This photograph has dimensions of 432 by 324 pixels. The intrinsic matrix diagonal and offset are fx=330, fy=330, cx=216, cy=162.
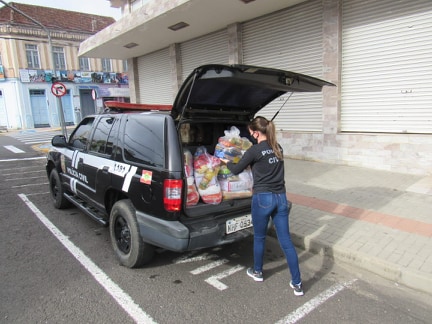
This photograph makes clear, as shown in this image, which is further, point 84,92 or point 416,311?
point 84,92

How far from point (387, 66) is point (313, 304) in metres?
6.47

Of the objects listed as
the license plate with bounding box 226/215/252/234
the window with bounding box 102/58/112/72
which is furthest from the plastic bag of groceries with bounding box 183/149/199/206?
the window with bounding box 102/58/112/72

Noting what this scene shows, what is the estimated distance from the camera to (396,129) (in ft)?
24.7

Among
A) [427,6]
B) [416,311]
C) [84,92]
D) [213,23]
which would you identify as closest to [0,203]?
[416,311]

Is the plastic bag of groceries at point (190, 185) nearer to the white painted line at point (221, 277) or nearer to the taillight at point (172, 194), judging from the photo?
the taillight at point (172, 194)

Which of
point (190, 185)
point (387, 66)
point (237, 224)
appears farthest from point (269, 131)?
point (387, 66)

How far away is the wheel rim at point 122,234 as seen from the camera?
12.1ft

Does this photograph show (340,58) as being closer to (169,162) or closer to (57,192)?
(169,162)

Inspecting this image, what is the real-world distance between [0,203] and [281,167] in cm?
588

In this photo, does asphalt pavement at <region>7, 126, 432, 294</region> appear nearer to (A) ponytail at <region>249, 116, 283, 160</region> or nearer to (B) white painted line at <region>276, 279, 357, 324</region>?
(B) white painted line at <region>276, 279, 357, 324</region>

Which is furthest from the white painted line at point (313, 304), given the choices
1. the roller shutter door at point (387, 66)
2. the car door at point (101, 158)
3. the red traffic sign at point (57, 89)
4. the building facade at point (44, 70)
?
the building facade at point (44, 70)

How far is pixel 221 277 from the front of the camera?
3510 mm

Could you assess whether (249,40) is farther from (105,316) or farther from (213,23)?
(105,316)

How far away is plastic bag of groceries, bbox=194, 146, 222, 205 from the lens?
3.42 metres
